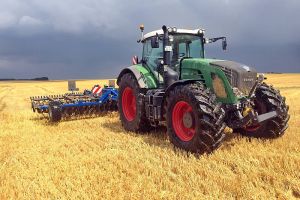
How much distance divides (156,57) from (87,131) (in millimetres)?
2309

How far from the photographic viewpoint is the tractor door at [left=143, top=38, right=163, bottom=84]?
7.91 metres

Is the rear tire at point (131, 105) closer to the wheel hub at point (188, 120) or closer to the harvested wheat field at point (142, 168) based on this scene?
the harvested wheat field at point (142, 168)

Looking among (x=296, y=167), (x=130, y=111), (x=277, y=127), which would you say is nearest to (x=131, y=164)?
(x=296, y=167)

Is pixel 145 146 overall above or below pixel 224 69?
below

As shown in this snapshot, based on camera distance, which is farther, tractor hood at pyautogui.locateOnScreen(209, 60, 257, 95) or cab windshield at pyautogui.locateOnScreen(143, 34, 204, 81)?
cab windshield at pyautogui.locateOnScreen(143, 34, 204, 81)

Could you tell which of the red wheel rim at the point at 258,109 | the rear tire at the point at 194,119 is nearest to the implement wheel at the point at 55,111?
the rear tire at the point at 194,119

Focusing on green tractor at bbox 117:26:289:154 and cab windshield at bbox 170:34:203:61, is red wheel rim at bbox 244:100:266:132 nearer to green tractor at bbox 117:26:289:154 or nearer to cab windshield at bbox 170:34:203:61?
green tractor at bbox 117:26:289:154

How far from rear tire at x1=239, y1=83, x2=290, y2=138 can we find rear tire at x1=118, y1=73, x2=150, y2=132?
232 centimetres

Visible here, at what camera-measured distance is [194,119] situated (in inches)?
242

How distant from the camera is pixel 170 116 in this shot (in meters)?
6.53

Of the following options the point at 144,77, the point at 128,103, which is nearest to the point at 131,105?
the point at 128,103

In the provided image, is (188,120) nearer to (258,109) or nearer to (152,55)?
(258,109)

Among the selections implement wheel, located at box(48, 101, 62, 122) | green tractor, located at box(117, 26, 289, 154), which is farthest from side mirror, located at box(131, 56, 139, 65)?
implement wheel, located at box(48, 101, 62, 122)

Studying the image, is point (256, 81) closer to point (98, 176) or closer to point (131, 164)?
point (131, 164)
